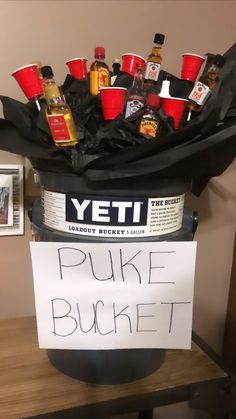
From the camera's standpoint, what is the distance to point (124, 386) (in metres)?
0.66

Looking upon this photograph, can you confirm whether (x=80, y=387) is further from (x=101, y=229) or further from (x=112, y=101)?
(x=112, y=101)

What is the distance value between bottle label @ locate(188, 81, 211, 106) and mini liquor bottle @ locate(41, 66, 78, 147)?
19cm

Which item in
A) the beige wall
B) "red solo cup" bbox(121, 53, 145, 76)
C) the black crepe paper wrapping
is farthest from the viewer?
the beige wall

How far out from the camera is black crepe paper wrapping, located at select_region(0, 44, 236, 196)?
0.56 meters

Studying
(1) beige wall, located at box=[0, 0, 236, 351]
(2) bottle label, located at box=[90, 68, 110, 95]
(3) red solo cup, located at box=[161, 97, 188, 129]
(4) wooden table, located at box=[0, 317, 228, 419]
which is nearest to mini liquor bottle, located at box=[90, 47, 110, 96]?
(2) bottle label, located at box=[90, 68, 110, 95]

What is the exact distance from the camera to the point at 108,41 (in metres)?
0.87

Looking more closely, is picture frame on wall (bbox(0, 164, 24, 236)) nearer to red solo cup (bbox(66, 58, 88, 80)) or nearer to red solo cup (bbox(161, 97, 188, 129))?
red solo cup (bbox(66, 58, 88, 80))

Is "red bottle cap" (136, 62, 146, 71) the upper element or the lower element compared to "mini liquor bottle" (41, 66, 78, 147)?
upper

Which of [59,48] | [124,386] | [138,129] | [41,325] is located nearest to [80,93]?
[138,129]

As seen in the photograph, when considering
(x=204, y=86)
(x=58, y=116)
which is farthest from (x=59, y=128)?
(x=204, y=86)

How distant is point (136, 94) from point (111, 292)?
1.03 ft

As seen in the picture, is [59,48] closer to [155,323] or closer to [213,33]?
[213,33]

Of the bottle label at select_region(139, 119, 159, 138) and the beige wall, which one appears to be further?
the beige wall

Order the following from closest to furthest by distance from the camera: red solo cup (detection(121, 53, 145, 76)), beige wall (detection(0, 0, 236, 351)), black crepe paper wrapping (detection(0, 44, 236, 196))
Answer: black crepe paper wrapping (detection(0, 44, 236, 196)) < red solo cup (detection(121, 53, 145, 76)) < beige wall (detection(0, 0, 236, 351))
